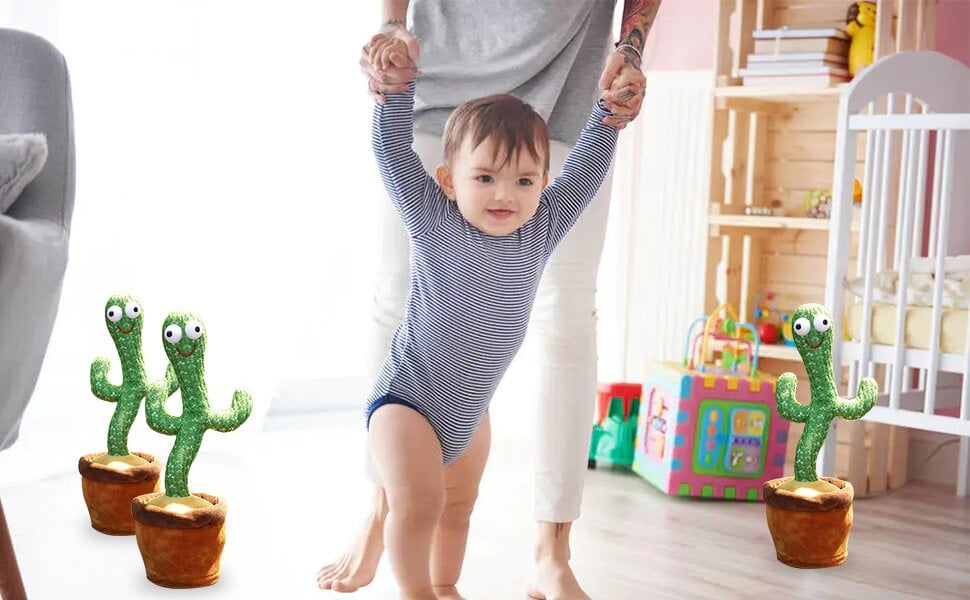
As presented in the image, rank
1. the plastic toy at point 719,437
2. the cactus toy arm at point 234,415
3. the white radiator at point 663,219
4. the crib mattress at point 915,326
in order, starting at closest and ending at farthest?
the cactus toy arm at point 234,415, the crib mattress at point 915,326, the plastic toy at point 719,437, the white radiator at point 663,219

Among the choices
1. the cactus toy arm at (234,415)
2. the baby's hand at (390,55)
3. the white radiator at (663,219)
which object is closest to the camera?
the baby's hand at (390,55)

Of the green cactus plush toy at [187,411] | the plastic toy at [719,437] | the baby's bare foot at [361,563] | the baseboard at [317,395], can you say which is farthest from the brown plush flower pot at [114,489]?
the baseboard at [317,395]

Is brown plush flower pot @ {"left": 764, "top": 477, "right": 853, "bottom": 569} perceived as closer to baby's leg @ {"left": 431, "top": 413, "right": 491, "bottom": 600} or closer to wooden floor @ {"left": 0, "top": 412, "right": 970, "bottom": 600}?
wooden floor @ {"left": 0, "top": 412, "right": 970, "bottom": 600}

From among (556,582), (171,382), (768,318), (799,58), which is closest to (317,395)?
(768,318)

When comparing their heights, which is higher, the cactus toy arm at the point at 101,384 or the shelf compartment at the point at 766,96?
the shelf compartment at the point at 766,96

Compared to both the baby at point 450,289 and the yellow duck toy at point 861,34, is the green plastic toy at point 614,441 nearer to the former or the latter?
the yellow duck toy at point 861,34

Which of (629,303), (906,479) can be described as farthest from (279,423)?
(906,479)

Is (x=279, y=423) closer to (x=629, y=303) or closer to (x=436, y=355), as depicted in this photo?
(x=629, y=303)

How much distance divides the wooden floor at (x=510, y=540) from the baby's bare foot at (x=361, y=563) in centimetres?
3

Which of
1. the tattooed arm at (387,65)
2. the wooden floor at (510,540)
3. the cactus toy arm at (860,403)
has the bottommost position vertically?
the wooden floor at (510,540)

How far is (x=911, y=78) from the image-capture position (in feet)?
8.45

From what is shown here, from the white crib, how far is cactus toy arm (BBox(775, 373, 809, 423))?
18.6 inches

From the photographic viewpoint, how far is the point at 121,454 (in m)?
1.98

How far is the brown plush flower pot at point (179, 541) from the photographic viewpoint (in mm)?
1687
